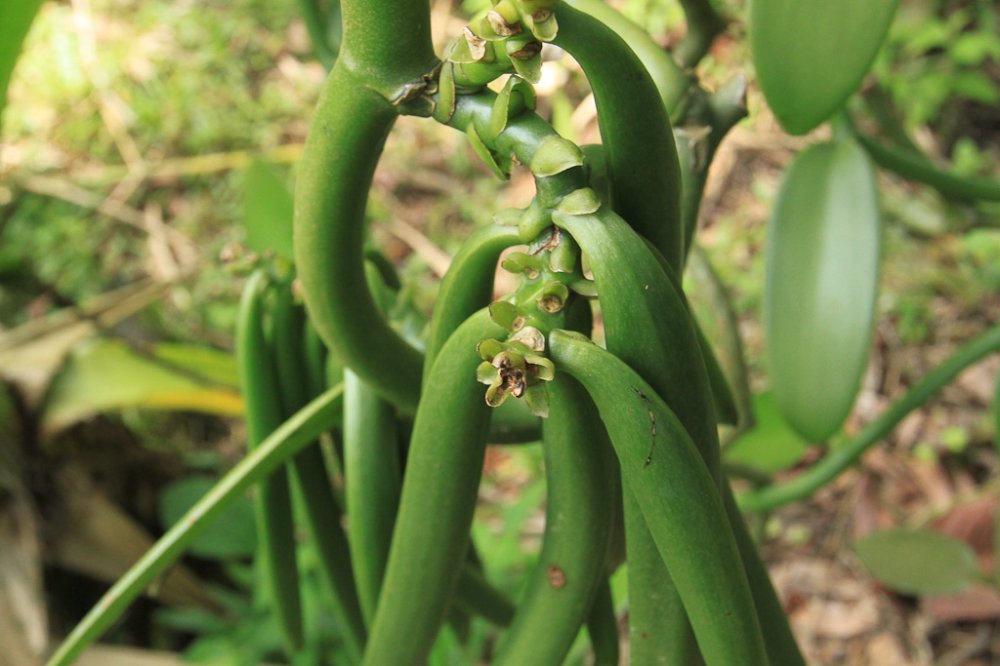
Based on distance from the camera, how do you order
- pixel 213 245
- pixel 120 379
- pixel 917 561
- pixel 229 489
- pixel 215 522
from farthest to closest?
1. pixel 213 245
2. pixel 215 522
3. pixel 120 379
4. pixel 917 561
5. pixel 229 489

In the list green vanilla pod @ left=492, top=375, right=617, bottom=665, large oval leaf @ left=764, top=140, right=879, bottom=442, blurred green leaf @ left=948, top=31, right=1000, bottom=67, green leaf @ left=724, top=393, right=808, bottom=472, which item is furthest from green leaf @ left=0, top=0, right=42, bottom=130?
blurred green leaf @ left=948, top=31, right=1000, bottom=67

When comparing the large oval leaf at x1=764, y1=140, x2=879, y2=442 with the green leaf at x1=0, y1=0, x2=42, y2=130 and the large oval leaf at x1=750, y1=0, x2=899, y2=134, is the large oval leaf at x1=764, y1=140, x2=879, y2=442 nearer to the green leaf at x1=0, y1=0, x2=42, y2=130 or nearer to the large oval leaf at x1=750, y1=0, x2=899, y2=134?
the large oval leaf at x1=750, y1=0, x2=899, y2=134

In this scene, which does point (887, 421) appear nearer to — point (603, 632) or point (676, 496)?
point (603, 632)

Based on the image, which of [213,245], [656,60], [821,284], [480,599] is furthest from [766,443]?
[213,245]

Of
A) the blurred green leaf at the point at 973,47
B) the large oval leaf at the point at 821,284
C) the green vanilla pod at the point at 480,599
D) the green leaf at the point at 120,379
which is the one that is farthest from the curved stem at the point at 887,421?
the blurred green leaf at the point at 973,47

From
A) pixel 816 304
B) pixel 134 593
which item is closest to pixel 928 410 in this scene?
pixel 816 304

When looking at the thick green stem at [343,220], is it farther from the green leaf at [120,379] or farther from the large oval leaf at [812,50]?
the green leaf at [120,379]
